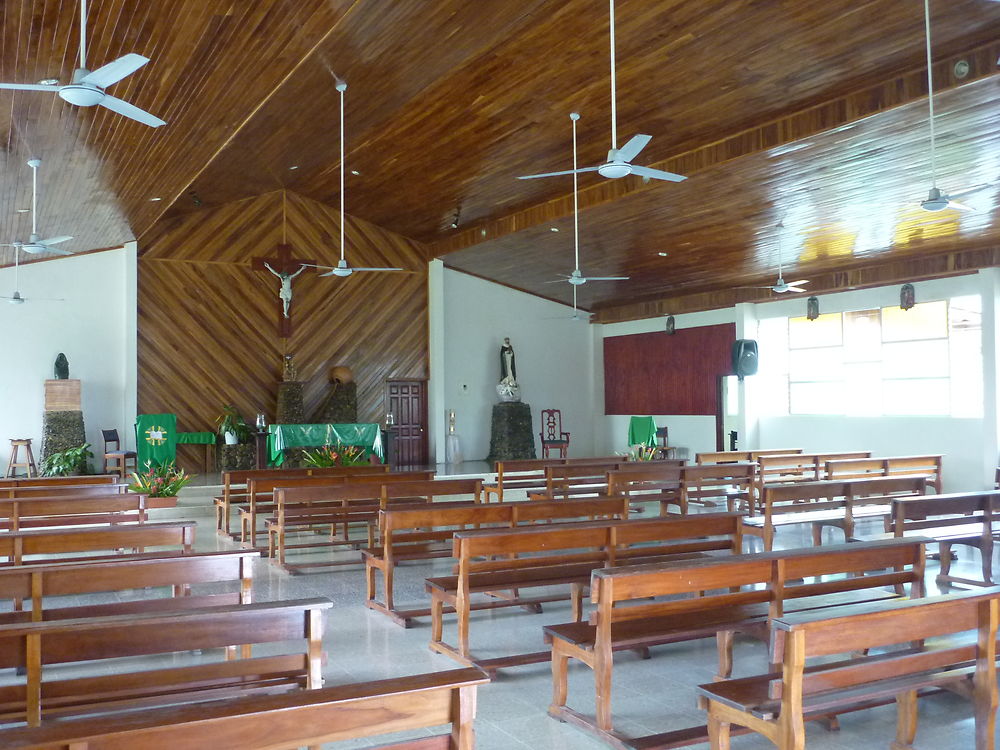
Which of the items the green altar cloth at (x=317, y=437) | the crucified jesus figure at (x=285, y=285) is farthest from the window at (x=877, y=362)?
the crucified jesus figure at (x=285, y=285)

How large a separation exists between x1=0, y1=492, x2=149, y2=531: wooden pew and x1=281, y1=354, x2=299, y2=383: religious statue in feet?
26.4

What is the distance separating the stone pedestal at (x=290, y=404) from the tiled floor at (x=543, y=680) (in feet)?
26.1

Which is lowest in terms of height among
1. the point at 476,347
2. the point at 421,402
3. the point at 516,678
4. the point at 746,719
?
the point at 516,678

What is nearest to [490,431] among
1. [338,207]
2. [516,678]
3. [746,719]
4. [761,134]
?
[338,207]

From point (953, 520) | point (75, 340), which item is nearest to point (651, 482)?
point (953, 520)

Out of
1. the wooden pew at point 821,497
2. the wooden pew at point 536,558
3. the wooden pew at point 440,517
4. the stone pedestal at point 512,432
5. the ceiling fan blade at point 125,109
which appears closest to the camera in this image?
the wooden pew at point 536,558

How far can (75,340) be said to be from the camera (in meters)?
13.1

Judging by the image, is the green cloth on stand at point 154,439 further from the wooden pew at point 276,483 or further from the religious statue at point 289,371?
the wooden pew at point 276,483

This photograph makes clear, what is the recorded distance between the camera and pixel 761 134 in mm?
8297

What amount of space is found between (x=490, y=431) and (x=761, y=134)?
915cm

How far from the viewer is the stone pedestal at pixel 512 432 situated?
→ 15.6 meters

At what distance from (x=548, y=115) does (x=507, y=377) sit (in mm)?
7522

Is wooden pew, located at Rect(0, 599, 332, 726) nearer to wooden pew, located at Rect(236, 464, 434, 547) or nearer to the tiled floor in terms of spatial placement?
the tiled floor

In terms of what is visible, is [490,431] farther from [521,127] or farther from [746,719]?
[746,719]
